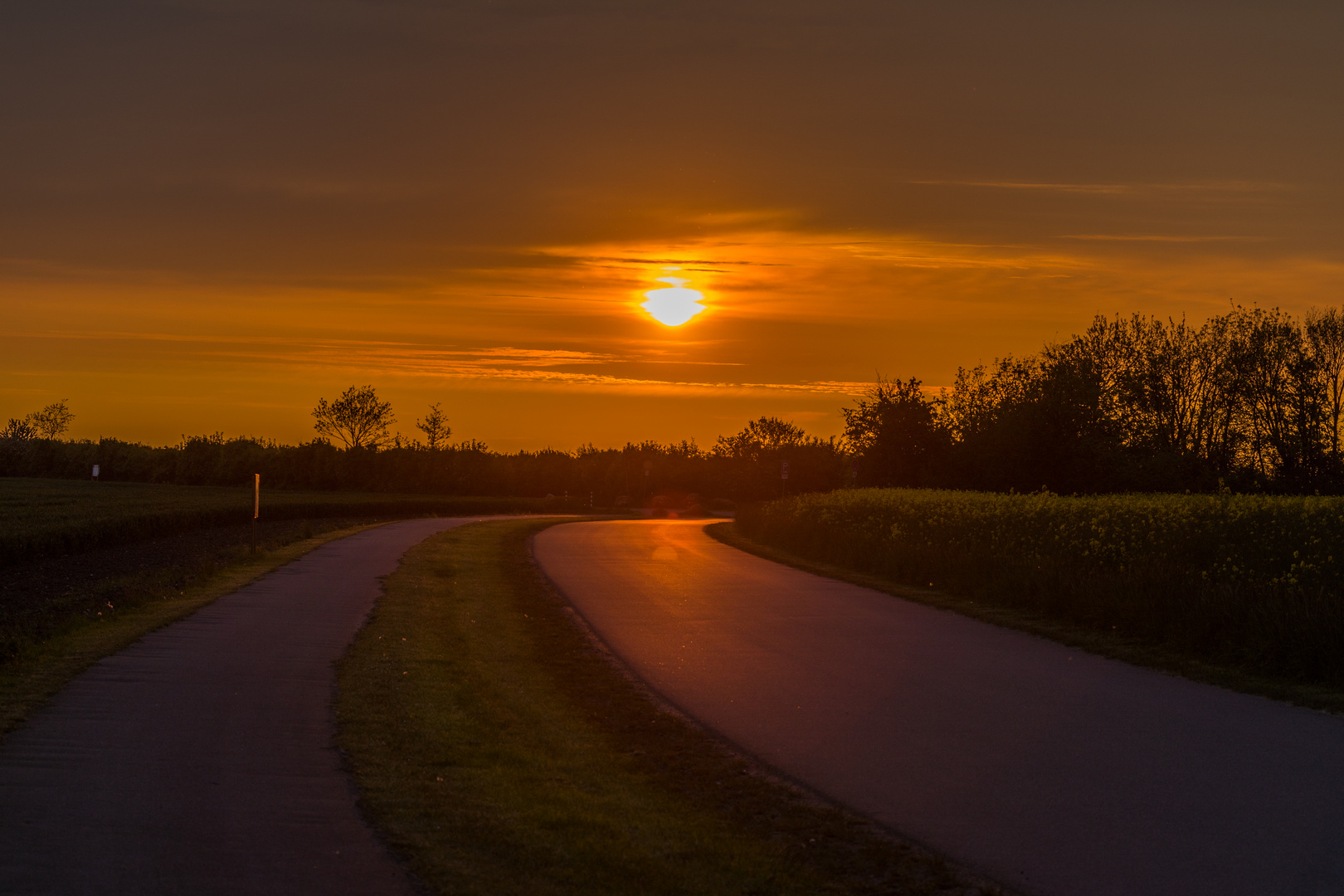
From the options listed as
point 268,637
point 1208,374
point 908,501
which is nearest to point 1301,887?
point 268,637

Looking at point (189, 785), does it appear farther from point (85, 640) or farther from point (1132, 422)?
point (1132, 422)

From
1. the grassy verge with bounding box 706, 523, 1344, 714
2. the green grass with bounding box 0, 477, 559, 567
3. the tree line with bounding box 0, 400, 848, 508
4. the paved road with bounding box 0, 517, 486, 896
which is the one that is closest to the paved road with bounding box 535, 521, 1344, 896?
the grassy verge with bounding box 706, 523, 1344, 714

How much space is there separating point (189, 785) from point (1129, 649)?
10810mm

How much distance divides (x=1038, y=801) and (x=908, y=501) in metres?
22.7

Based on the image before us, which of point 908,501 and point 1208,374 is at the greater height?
point 1208,374

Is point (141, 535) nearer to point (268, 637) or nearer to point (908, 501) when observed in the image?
point (908, 501)

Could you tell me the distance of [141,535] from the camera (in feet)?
133

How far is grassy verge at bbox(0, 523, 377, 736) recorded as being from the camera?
31.0 ft

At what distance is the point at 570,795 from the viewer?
7285 millimetres

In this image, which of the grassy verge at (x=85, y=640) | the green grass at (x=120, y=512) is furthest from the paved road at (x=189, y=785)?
the green grass at (x=120, y=512)

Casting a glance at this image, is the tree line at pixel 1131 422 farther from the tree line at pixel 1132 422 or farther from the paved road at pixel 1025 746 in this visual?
the paved road at pixel 1025 746

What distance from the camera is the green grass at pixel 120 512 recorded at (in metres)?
33.7

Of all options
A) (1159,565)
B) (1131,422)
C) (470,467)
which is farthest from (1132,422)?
(470,467)

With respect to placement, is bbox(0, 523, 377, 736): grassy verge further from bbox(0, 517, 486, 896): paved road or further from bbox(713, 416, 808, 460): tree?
bbox(713, 416, 808, 460): tree
